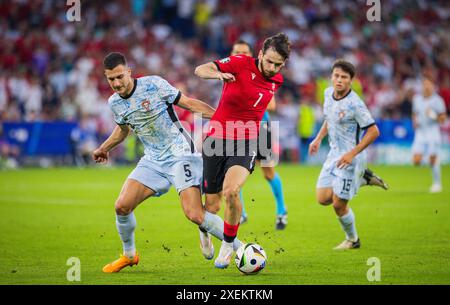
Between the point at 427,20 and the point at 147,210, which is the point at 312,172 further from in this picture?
the point at 427,20

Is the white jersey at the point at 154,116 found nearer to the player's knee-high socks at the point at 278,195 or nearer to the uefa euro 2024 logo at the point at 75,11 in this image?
the player's knee-high socks at the point at 278,195

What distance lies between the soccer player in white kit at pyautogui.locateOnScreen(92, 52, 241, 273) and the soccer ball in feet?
1.33

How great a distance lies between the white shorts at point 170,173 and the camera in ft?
27.3

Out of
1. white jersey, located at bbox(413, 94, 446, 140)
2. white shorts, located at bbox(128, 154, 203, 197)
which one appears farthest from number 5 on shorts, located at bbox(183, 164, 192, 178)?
white jersey, located at bbox(413, 94, 446, 140)

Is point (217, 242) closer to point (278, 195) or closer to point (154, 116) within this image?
point (278, 195)

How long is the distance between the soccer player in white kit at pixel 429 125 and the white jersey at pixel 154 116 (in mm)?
10054

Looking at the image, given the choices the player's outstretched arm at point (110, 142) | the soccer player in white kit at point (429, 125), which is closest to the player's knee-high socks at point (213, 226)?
the player's outstretched arm at point (110, 142)

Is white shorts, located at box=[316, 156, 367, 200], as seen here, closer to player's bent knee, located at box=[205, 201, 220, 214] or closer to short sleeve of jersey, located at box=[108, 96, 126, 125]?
player's bent knee, located at box=[205, 201, 220, 214]

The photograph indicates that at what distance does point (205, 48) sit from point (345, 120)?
1955cm

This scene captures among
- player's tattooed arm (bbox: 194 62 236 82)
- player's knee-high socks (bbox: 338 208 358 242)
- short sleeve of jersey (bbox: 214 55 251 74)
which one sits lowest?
player's knee-high socks (bbox: 338 208 358 242)

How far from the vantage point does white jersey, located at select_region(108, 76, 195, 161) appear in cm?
831

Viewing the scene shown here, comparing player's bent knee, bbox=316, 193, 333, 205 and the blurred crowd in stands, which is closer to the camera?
player's bent knee, bbox=316, 193, 333, 205

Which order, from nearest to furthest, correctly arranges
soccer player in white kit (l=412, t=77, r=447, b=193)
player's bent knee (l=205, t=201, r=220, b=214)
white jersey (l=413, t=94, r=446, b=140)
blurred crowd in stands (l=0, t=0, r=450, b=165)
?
player's bent knee (l=205, t=201, r=220, b=214), soccer player in white kit (l=412, t=77, r=447, b=193), white jersey (l=413, t=94, r=446, b=140), blurred crowd in stands (l=0, t=0, r=450, b=165)

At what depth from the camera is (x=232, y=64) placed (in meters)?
8.58
